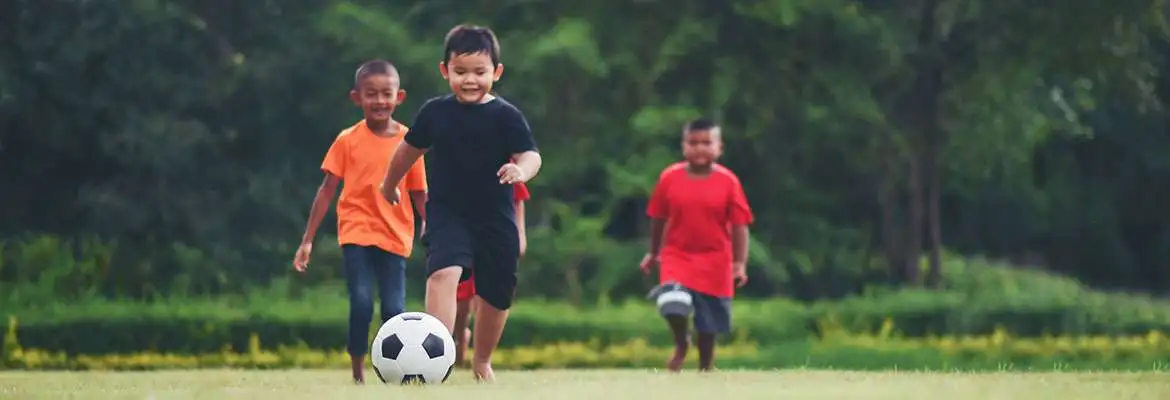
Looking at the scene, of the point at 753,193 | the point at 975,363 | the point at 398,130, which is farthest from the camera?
the point at 753,193

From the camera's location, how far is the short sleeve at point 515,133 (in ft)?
28.5

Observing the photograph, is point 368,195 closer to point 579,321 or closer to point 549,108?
point 579,321

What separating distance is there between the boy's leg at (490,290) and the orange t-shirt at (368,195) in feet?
2.88

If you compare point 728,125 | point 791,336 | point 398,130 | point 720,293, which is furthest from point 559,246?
point 398,130

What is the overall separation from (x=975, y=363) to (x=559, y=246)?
5703mm

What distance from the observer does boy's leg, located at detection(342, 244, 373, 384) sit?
9562 mm

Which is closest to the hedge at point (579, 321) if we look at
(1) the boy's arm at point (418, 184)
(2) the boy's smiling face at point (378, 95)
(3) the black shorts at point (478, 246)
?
(1) the boy's arm at point (418, 184)

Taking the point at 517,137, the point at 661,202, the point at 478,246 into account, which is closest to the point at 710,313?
the point at 661,202

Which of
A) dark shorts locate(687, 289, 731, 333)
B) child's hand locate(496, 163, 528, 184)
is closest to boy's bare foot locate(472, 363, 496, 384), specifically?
child's hand locate(496, 163, 528, 184)

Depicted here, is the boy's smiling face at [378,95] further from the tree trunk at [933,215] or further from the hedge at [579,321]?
the tree trunk at [933,215]

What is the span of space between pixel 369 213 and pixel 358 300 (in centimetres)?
45

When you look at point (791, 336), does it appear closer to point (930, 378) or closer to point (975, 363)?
point (975, 363)

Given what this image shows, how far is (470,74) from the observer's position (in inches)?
341

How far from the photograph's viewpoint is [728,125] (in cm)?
2042
